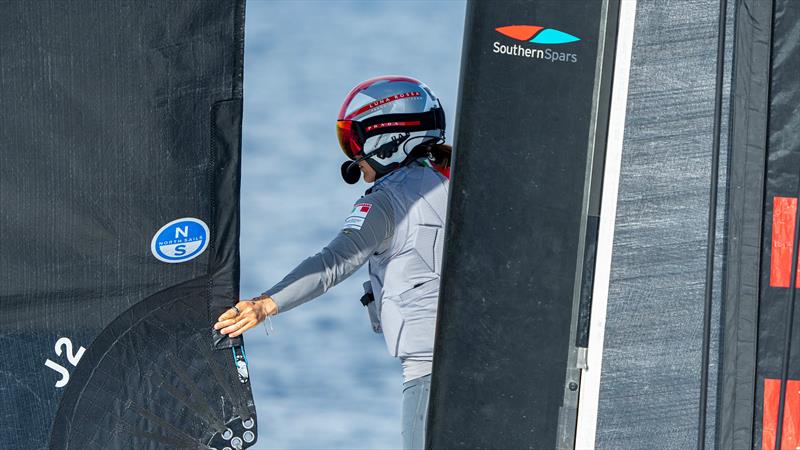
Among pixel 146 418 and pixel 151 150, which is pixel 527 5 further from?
pixel 146 418

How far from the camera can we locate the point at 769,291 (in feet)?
9.21

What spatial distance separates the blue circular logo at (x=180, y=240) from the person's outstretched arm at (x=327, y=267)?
15cm

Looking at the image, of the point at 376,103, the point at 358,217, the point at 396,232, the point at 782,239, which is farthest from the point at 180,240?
the point at 782,239

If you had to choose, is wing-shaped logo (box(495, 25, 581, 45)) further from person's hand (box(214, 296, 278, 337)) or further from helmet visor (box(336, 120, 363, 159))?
helmet visor (box(336, 120, 363, 159))

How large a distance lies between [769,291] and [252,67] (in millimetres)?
3816

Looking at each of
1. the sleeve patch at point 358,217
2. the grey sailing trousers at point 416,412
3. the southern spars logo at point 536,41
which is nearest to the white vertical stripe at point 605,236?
the southern spars logo at point 536,41

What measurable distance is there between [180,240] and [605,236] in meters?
0.95

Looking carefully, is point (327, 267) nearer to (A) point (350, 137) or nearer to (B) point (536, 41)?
(A) point (350, 137)

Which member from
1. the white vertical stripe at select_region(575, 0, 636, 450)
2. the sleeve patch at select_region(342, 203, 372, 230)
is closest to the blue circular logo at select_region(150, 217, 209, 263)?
the sleeve patch at select_region(342, 203, 372, 230)

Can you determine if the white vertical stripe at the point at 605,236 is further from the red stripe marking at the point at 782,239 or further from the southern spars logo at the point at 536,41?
the red stripe marking at the point at 782,239

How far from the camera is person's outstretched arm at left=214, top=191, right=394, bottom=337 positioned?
2.82 m

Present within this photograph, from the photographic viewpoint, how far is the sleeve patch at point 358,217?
3.08 meters

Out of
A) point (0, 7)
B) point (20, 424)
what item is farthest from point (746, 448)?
point (0, 7)

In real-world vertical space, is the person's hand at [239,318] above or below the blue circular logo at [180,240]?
below
